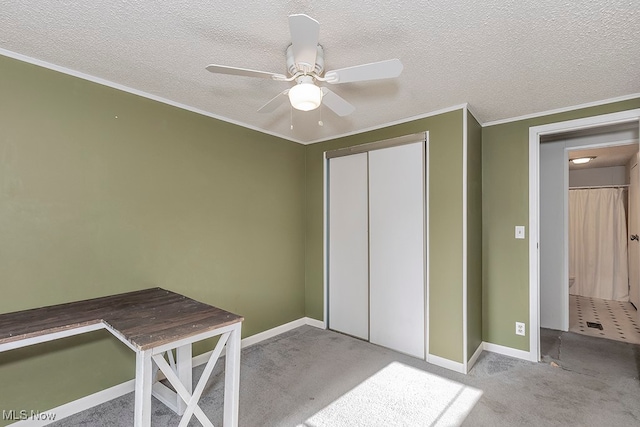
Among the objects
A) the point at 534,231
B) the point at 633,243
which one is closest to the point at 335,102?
the point at 534,231

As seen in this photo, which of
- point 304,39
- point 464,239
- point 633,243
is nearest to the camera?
point 304,39

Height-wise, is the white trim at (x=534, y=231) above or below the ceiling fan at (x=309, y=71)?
below

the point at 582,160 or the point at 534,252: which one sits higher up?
the point at 582,160

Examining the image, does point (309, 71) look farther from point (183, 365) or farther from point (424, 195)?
point (183, 365)

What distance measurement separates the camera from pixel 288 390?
91.7 inches

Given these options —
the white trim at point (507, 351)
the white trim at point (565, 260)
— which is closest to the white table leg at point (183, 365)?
the white trim at point (507, 351)

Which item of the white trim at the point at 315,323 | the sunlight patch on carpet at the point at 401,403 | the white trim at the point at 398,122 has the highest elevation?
the white trim at the point at 398,122

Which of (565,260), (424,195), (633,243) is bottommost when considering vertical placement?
(565,260)

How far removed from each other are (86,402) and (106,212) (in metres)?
1.32

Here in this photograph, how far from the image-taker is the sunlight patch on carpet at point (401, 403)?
199 cm

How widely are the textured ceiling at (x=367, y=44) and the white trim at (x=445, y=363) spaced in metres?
2.26

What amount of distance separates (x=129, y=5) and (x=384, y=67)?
125 centimetres

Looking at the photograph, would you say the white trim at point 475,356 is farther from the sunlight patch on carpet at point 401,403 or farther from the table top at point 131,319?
the table top at point 131,319

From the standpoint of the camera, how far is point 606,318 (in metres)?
3.99
